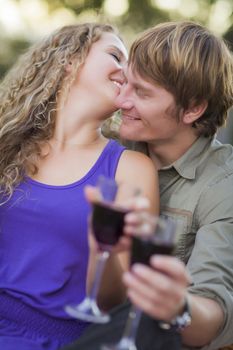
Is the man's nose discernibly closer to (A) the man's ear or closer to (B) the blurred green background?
(A) the man's ear

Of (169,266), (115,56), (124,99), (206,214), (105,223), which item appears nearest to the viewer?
(169,266)

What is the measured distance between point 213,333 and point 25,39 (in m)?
6.89

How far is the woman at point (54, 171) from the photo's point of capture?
2240 mm

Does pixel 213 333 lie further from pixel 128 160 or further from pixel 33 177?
pixel 33 177

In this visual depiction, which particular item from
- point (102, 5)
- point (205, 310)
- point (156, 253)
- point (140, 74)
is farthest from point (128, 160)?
point (102, 5)

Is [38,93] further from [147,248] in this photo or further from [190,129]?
[147,248]

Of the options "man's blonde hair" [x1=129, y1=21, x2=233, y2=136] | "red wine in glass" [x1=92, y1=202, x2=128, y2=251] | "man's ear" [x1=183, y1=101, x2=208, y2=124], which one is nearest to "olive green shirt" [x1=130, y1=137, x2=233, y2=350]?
"man's ear" [x1=183, y1=101, x2=208, y2=124]

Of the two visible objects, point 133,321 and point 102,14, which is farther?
point 102,14

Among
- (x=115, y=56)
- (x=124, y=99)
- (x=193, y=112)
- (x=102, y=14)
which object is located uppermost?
(x=115, y=56)

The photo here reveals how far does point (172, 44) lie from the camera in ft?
7.86

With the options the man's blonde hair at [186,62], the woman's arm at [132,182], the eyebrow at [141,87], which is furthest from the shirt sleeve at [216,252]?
the eyebrow at [141,87]

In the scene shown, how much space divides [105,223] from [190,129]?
1231mm

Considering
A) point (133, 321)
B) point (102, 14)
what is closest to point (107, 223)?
point (133, 321)

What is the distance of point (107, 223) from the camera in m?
1.46
